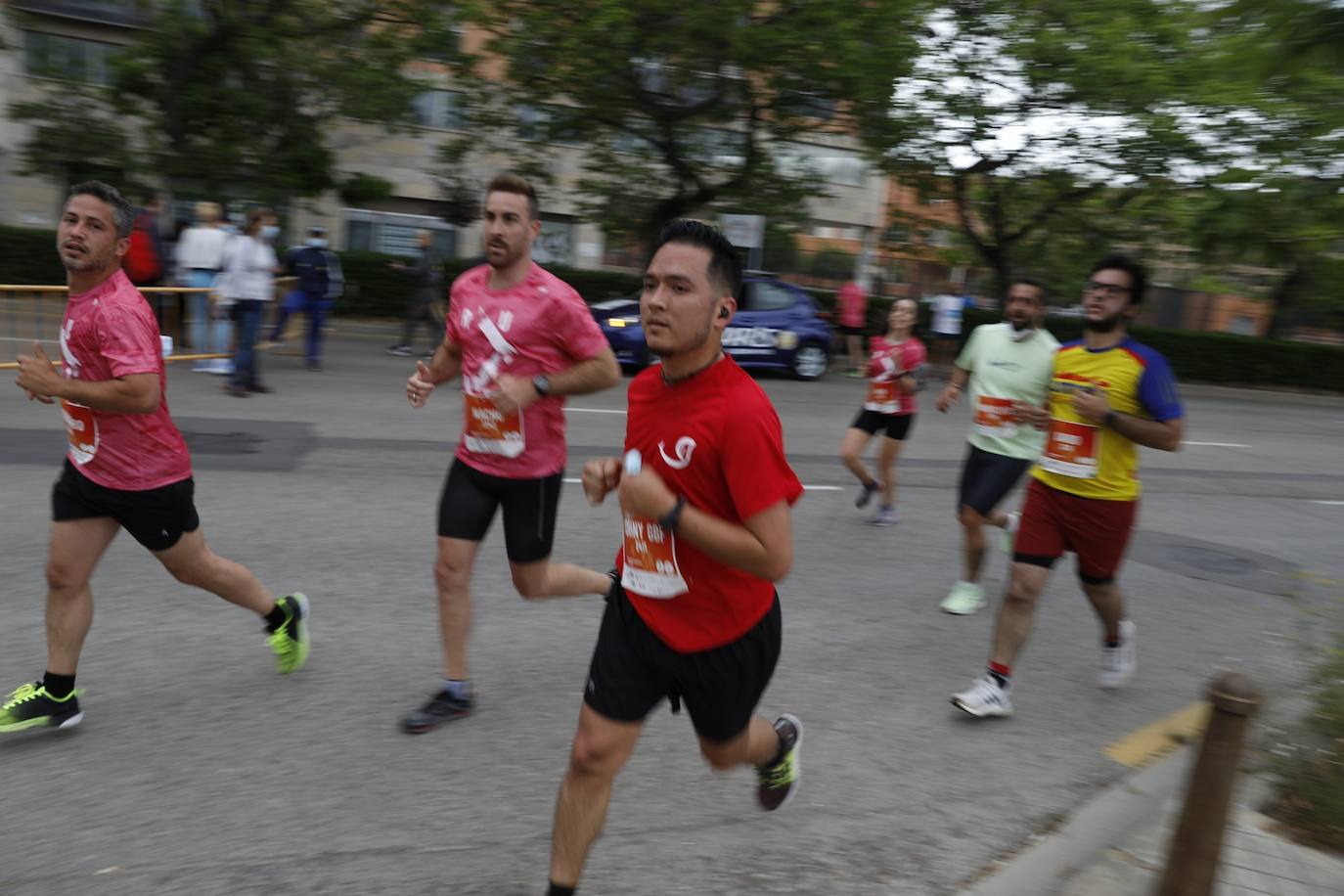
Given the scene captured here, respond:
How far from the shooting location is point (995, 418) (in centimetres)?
581

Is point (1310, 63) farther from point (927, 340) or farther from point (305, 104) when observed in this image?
point (927, 340)

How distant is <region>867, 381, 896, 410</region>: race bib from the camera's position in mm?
7797

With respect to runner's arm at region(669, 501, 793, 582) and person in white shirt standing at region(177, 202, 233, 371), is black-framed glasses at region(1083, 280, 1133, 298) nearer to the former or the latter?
runner's arm at region(669, 501, 793, 582)

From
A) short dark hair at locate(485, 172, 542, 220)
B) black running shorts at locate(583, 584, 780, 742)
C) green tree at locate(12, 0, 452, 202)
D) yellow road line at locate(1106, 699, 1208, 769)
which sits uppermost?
green tree at locate(12, 0, 452, 202)

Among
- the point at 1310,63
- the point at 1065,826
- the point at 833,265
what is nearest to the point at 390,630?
the point at 1065,826

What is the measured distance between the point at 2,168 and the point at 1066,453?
3264 centimetres

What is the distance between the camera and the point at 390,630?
5059 mm

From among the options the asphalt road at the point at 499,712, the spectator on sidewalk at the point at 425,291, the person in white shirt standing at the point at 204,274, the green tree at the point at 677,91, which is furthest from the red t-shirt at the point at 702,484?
the green tree at the point at 677,91

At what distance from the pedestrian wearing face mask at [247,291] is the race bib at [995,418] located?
8.23m

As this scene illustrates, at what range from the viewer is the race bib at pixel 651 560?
2789mm

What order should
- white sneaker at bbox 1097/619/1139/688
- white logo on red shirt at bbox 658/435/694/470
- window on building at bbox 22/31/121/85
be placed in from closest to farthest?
white logo on red shirt at bbox 658/435/694/470, white sneaker at bbox 1097/619/1139/688, window on building at bbox 22/31/121/85

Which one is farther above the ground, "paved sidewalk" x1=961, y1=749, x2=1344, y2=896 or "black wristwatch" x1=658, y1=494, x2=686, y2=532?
"black wristwatch" x1=658, y1=494, x2=686, y2=532

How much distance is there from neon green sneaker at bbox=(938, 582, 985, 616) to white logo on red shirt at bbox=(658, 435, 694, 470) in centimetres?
386

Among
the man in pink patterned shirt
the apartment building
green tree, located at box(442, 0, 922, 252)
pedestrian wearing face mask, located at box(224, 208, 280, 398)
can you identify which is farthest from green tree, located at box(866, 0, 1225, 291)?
the man in pink patterned shirt
